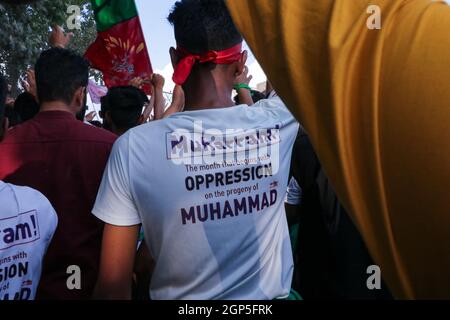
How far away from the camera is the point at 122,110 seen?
412cm

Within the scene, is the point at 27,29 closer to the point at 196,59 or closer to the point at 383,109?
the point at 196,59

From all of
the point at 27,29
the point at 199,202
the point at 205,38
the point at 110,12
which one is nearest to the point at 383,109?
the point at 199,202

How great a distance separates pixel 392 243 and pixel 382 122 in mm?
143

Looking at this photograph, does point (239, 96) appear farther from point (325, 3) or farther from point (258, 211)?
point (325, 3)

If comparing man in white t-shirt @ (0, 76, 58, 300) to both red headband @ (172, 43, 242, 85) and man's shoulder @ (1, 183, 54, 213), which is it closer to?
man's shoulder @ (1, 183, 54, 213)

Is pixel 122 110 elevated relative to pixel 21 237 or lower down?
elevated

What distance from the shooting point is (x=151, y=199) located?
74.3 inches

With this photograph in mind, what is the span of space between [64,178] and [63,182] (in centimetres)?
2

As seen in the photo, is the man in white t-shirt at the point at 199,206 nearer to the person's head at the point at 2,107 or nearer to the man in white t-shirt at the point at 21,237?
the man in white t-shirt at the point at 21,237

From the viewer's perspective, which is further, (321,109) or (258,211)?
(258,211)

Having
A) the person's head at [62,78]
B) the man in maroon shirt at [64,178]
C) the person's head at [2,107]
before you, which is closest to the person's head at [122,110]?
the person's head at [62,78]
